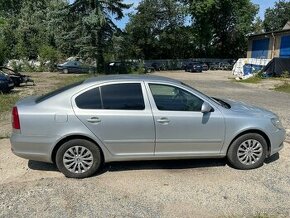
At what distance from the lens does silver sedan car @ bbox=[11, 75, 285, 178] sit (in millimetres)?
5578

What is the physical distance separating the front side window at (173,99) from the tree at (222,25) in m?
50.7

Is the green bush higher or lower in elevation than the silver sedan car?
lower

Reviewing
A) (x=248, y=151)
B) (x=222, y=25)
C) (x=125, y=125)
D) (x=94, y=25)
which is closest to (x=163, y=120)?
(x=125, y=125)

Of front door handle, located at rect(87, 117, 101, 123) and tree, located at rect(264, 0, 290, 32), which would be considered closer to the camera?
front door handle, located at rect(87, 117, 101, 123)

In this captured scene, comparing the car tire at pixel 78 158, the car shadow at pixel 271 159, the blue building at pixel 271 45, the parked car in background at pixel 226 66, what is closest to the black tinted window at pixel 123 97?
the car tire at pixel 78 158

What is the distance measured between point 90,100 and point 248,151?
2.73 metres

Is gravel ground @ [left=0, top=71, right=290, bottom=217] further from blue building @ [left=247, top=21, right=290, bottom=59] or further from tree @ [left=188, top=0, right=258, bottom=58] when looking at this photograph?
tree @ [left=188, top=0, right=258, bottom=58]

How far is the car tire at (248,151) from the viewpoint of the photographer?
6.10m

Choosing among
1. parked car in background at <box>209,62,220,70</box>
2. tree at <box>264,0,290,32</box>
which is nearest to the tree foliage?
parked car in background at <box>209,62,220,70</box>

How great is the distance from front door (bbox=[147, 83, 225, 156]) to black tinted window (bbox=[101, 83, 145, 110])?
201 mm

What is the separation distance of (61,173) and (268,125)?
11.4 ft

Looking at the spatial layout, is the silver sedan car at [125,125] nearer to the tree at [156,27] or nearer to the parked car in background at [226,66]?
the tree at [156,27]

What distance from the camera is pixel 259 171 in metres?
6.16

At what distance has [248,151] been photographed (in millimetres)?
6168
